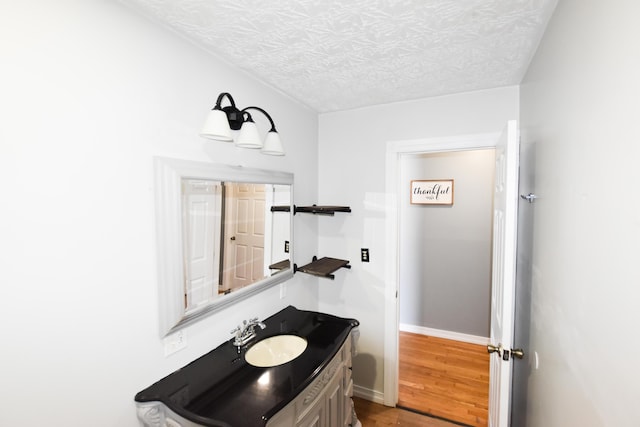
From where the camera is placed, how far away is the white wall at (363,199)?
2.29 meters

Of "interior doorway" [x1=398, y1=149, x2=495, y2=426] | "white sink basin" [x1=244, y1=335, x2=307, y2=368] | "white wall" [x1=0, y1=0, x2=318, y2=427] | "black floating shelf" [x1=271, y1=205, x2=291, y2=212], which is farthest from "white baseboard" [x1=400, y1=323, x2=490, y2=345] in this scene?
"white wall" [x1=0, y1=0, x2=318, y2=427]

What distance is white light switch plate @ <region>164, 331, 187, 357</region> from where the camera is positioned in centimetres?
133

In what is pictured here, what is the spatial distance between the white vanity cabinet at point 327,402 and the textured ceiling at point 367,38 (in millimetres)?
1624

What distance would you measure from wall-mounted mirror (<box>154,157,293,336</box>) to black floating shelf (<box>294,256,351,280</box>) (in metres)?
0.17

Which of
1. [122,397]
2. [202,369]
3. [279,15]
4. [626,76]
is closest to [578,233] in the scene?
[626,76]

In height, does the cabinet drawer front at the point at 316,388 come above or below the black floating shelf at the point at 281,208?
below

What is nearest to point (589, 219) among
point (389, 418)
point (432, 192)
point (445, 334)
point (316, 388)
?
point (316, 388)

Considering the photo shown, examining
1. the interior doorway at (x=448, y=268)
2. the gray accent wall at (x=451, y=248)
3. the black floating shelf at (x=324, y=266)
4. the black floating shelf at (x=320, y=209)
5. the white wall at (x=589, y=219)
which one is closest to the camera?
the white wall at (x=589, y=219)

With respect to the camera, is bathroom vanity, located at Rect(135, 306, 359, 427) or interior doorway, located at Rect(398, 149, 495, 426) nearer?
bathroom vanity, located at Rect(135, 306, 359, 427)

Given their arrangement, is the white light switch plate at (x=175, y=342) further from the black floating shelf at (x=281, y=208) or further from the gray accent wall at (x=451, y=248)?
the gray accent wall at (x=451, y=248)

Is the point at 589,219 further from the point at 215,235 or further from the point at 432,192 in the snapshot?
the point at 432,192

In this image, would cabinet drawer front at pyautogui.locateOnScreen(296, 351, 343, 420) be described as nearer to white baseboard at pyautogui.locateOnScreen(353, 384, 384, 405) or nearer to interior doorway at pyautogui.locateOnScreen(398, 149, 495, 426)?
white baseboard at pyautogui.locateOnScreen(353, 384, 384, 405)

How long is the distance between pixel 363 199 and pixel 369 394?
168 cm

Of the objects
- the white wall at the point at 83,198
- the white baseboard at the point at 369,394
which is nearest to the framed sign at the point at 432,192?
the white baseboard at the point at 369,394
